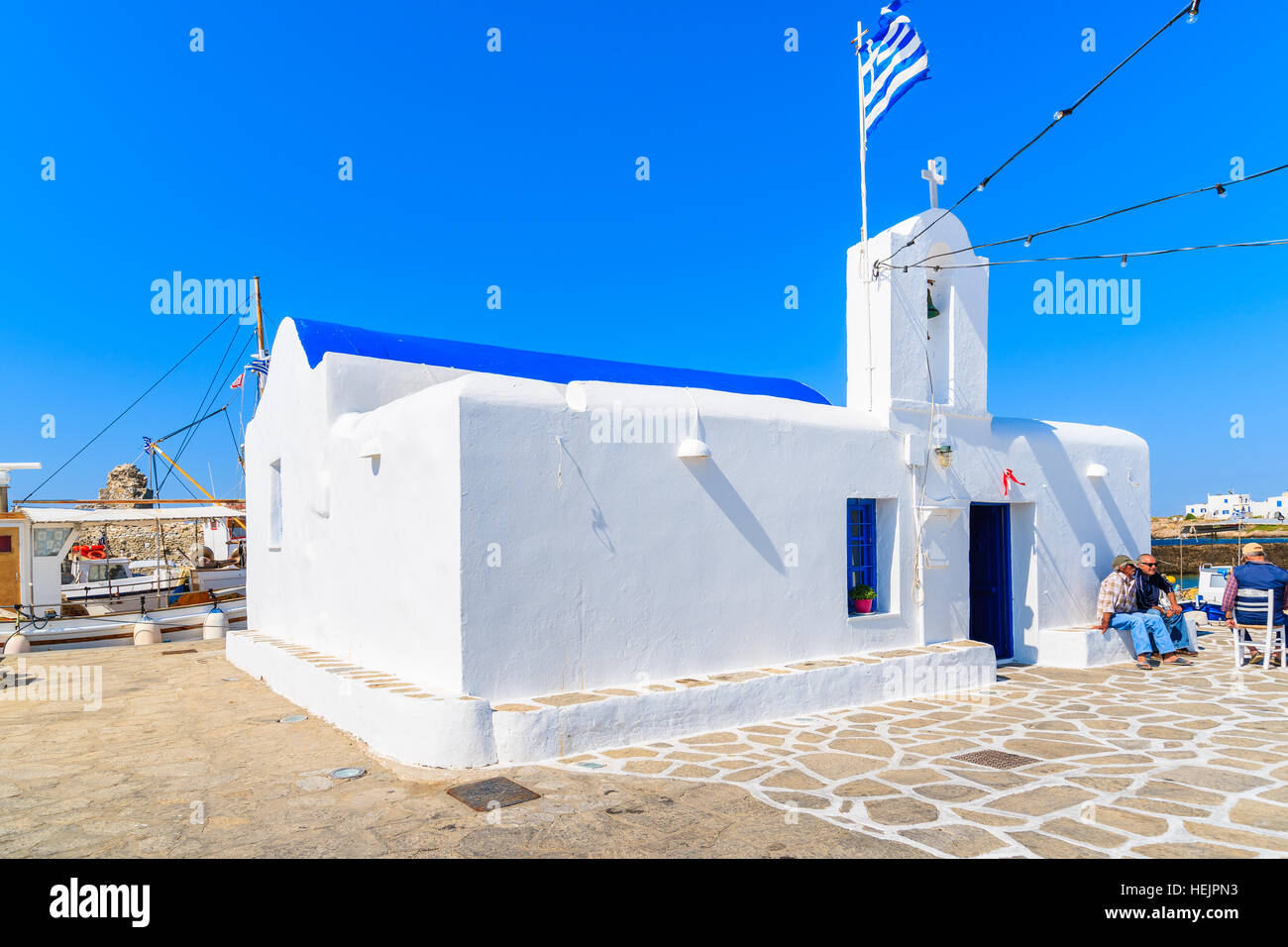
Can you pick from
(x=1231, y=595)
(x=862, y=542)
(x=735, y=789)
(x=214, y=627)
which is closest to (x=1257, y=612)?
(x=1231, y=595)

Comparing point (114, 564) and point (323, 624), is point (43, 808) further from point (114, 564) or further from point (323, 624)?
point (114, 564)

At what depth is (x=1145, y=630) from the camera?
36.1 ft

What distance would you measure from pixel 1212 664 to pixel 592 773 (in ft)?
31.3

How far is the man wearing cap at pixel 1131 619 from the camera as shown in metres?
11.0

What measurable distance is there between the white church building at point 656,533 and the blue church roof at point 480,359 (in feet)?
0.18

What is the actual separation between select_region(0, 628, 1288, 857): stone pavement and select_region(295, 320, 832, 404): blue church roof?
456cm

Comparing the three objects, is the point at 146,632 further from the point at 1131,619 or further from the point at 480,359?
the point at 1131,619

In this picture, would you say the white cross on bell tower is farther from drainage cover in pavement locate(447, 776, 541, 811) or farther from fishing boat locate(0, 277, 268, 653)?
fishing boat locate(0, 277, 268, 653)

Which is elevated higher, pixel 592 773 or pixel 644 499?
pixel 644 499

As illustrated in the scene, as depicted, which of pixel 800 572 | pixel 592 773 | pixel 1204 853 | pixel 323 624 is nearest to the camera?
pixel 1204 853

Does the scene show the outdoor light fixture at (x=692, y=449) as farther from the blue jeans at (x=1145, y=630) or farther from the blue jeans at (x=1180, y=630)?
the blue jeans at (x=1180, y=630)

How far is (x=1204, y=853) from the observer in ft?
14.7

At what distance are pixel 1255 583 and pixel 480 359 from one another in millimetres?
10798
